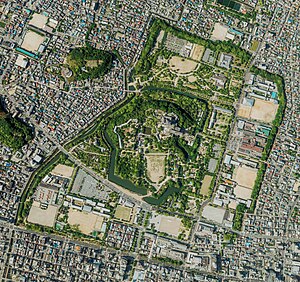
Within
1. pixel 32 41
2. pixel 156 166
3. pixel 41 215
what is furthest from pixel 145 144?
pixel 32 41

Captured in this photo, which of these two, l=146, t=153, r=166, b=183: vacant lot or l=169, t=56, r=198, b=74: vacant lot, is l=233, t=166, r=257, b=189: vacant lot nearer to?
l=146, t=153, r=166, b=183: vacant lot

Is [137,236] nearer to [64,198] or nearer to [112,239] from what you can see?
[112,239]

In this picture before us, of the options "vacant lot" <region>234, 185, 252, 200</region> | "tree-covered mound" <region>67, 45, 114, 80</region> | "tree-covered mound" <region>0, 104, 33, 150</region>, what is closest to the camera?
"tree-covered mound" <region>0, 104, 33, 150</region>

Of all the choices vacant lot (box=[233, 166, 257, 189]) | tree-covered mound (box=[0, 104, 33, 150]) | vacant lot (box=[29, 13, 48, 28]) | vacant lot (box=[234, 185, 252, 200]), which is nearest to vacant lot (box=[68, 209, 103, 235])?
tree-covered mound (box=[0, 104, 33, 150])

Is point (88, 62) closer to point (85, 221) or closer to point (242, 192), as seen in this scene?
point (85, 221)

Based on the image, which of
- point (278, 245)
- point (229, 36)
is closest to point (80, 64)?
point (229, 36)

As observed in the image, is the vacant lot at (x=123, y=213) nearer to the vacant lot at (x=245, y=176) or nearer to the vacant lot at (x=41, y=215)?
the vacant lot at (x=41, y=215)

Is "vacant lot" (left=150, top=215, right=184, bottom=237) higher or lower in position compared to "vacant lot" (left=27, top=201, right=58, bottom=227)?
higher
